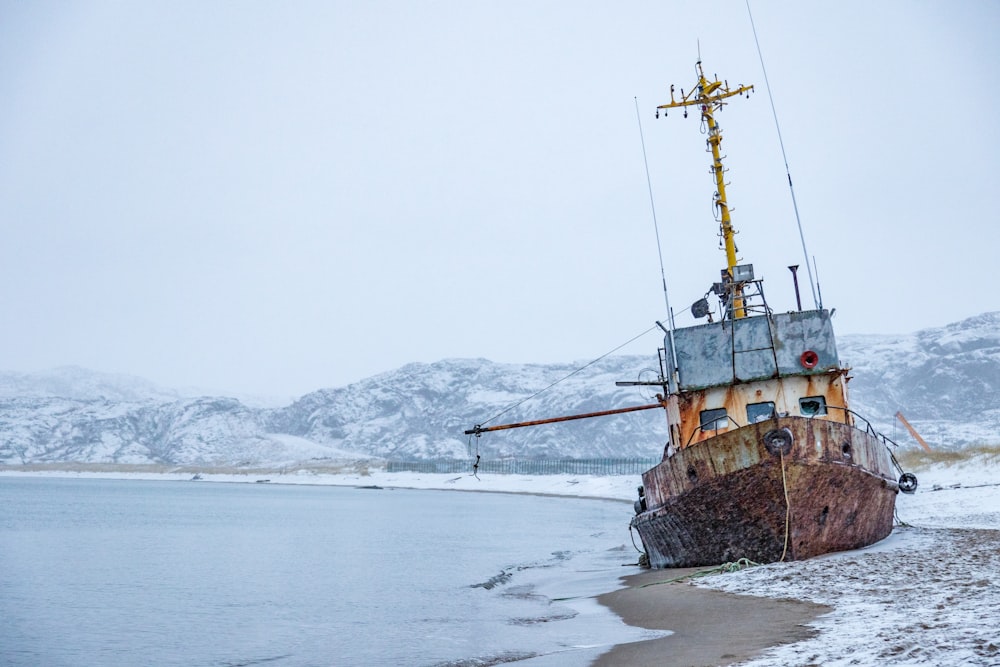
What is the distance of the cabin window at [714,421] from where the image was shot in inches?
711

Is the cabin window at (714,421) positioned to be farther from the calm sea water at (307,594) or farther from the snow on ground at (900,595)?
the calm sea water at (307,594)

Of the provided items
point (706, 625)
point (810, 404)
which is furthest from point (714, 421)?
point (706, 625)

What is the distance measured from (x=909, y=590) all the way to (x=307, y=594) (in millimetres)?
15374

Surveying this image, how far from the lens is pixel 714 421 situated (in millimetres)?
17953

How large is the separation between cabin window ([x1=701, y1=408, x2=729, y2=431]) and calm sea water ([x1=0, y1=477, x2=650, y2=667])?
184 inches

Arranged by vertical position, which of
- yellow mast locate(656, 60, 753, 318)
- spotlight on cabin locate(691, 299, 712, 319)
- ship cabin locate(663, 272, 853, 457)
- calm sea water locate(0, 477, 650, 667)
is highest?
yellow mast locate(656, 60, 753, 318)

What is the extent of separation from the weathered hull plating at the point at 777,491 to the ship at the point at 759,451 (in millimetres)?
22

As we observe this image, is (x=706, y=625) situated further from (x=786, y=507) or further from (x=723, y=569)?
(x=786, y=507)

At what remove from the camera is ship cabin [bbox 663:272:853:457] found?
1778 centimetres

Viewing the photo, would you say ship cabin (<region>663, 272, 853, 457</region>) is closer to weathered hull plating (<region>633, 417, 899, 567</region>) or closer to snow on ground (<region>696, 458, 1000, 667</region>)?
weathered hull plating (<region>633, 417, 899, 567</region>)

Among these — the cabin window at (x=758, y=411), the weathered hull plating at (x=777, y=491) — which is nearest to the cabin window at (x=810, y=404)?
the cabin window at (x=758, y=411)

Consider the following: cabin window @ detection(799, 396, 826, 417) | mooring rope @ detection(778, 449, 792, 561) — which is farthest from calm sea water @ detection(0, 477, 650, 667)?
cabin window @ detection(799, 396, 826, 417)

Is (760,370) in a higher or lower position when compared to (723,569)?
higher

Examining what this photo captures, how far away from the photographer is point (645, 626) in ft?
40.7
